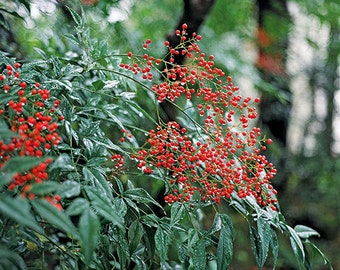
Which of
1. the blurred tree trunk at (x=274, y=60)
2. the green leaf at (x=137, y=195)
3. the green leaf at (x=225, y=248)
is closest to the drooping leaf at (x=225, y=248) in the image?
the green leaf at (x=225, y=248)

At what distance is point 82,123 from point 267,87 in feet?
5.49

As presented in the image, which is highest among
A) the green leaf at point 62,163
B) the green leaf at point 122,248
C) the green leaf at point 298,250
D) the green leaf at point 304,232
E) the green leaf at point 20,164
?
the green leaf at point 304,232

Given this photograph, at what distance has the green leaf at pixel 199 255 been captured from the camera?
0.90m

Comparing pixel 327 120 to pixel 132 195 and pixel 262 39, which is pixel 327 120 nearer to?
pixel 262 39

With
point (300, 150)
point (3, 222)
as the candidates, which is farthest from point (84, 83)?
point (300, 150)

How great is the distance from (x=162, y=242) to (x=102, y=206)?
0.29 metres

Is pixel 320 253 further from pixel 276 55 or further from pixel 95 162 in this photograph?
pixel 276 55

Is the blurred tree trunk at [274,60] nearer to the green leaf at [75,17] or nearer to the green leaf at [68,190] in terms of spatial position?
the green leaf at [75,17]

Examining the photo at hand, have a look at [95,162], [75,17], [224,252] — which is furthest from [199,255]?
[75,17]

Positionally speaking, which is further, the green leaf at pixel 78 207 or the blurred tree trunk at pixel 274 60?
the blurred tree trunk at pixel 274 60

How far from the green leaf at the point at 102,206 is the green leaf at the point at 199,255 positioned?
297 mm

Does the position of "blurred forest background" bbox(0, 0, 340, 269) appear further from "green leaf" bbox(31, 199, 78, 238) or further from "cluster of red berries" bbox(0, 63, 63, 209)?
"green leaf" bbox(31, 199, 78, 238)

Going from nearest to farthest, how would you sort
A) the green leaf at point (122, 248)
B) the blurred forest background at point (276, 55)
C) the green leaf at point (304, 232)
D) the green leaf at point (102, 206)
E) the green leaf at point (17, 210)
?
1. the green leaf at point (17, 210)
2. the green leaf at point (102, 206)
3. the green leaf at point (122, 248)
4. the green leaf at point (304, 232)
5. the blurred forest background at point (276, 55)

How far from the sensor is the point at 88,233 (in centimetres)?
56
